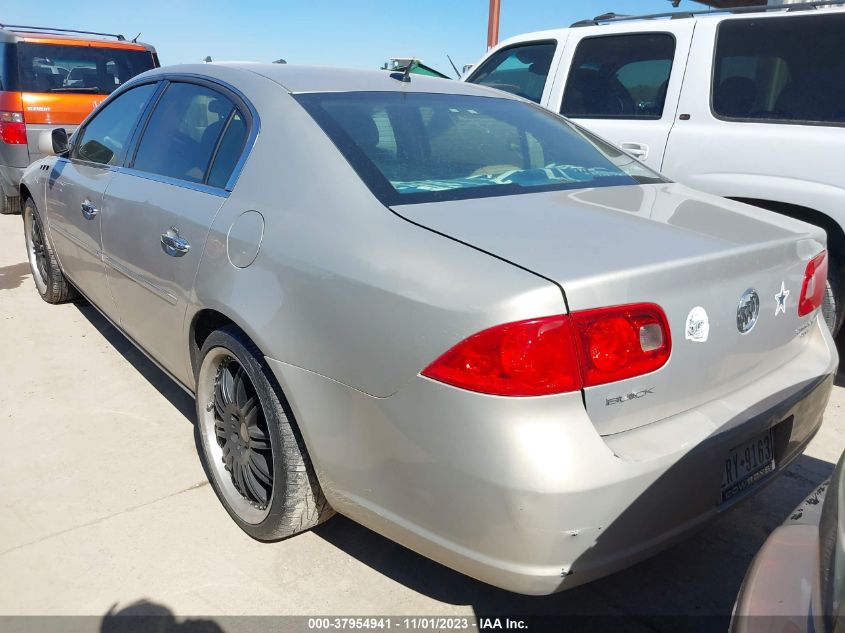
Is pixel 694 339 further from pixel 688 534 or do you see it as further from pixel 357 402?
pixel 357 402

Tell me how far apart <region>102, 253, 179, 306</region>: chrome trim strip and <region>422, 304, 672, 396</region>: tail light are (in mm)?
1420

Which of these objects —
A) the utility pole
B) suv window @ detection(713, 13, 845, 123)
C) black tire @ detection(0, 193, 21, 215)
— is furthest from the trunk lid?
the utility pole

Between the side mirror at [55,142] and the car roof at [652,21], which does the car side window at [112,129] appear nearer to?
the side mirror at [55,142]

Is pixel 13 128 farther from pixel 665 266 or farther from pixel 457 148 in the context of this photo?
pixel 665 266

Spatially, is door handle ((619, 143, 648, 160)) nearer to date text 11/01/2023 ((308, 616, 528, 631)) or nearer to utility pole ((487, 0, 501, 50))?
date text 11/01/2023 ((308, 616, 528, 631))

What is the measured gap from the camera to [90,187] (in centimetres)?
348

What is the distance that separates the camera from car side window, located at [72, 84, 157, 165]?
11.1ft

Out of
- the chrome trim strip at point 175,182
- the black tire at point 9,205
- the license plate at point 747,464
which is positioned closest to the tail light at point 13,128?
the black tire at point 9,205

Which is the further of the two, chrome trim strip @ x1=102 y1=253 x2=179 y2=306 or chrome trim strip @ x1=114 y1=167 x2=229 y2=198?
chrome trim strip @ x1=102 y1=253 x2=179 y2=306

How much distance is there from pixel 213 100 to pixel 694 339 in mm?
2035

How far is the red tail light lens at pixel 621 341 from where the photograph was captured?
1.60 meters

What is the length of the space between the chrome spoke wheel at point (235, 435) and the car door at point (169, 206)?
224mm

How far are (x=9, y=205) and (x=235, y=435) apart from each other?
727 cm

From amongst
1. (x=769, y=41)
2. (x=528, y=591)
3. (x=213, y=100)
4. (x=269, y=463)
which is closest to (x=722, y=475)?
(x=528, y=591)
